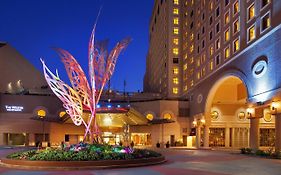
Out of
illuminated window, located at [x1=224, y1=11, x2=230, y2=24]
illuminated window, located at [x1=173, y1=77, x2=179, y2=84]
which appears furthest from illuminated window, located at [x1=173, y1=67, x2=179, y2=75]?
illuminated window, located at [x1=224, y1=11, x2=230, y2=24]

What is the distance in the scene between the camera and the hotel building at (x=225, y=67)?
37.8 m

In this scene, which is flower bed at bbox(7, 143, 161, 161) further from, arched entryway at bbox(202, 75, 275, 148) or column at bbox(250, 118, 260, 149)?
arched entryway at bbox(202, 75, 275, 148)

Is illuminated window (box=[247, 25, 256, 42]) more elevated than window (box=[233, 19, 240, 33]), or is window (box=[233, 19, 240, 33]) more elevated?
window (box=[233, 19, 240, 33])

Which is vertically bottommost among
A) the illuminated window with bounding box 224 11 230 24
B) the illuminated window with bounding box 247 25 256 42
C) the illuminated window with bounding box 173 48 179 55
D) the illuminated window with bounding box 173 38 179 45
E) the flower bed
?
the flower bed

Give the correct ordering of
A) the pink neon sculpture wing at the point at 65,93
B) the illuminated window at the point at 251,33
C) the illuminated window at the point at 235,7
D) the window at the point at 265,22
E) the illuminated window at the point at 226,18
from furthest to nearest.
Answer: the illuminated window at the point at 226,18 → the illuminated window at the point at 235,7 → the illuminated window at the point at 251,33 → the window at the point at 265,22 → the pink neon sculpture wing at the point at 65,93

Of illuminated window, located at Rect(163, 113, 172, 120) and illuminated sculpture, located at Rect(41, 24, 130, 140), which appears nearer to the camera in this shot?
→ illuminated sculpture, located at Rect(41, 24, 130, 140)

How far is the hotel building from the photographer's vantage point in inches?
→ 1490

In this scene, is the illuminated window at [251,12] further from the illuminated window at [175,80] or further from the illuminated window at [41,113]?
the illuminated window at [175,80]

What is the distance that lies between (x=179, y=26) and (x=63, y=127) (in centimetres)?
3826

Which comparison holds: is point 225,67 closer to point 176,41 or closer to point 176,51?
point 176,51

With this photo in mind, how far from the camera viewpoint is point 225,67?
5075cm

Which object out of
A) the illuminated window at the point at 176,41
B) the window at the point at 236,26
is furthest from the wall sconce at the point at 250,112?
the illuminated window at the point at 176,41

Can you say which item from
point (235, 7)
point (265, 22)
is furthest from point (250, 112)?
point (235, 7)

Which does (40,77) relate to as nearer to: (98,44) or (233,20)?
(233,20)
